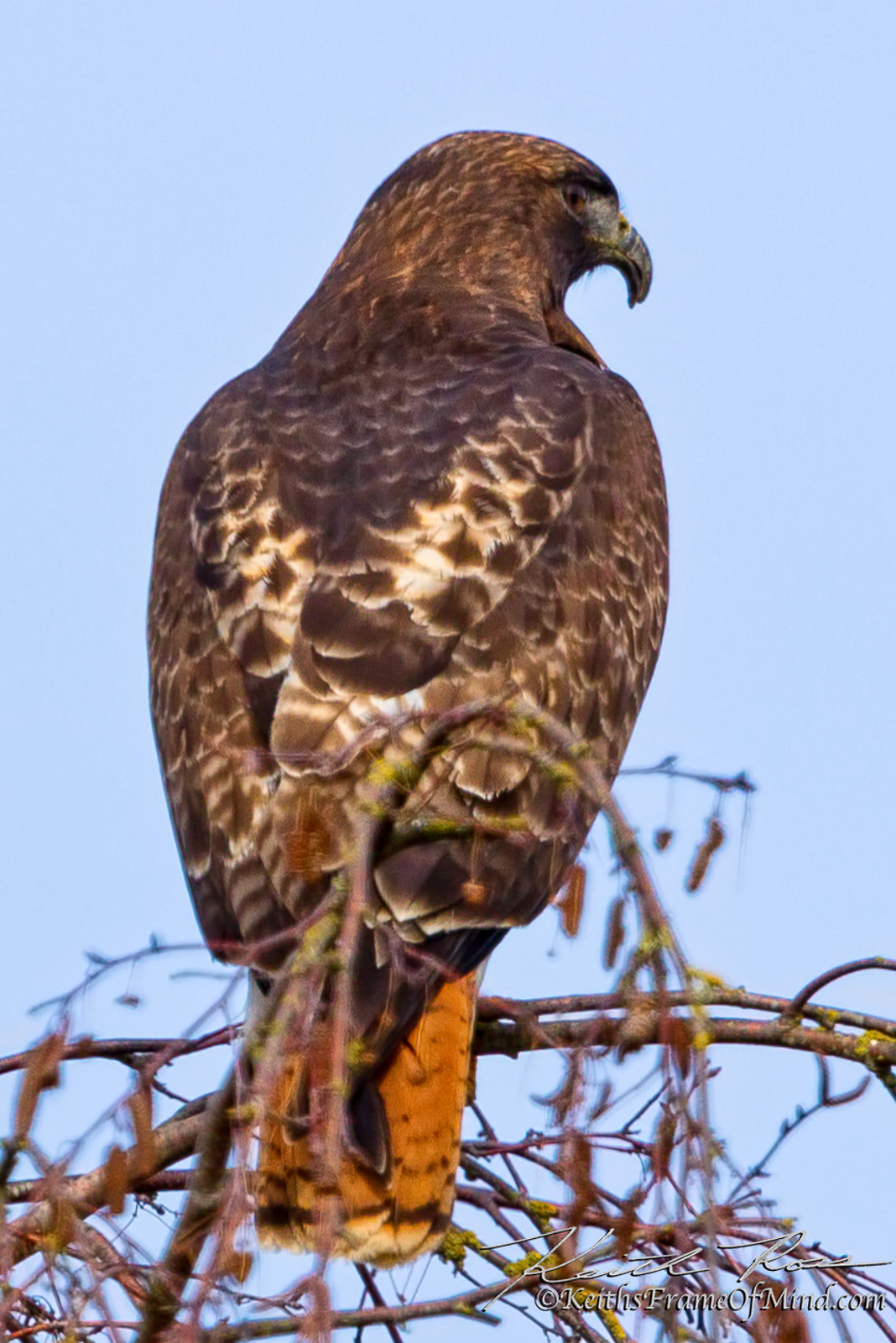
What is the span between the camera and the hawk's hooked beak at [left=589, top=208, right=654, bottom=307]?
22.6ft

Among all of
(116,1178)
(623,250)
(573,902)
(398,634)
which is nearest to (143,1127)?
(116,1178)

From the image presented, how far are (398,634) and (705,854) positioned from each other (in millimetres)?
1439

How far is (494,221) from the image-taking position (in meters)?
6.40

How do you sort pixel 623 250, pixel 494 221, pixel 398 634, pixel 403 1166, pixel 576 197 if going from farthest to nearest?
pixel 623 250
pixel 576 197
pixel 494 221
pixel 398 634
pixel 403 1166

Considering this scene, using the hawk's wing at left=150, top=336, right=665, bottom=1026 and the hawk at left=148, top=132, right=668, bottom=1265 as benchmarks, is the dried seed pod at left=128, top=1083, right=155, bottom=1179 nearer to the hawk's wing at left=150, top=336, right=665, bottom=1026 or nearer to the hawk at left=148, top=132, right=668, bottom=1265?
the hawk at left=148, top=132, right=668, bottom=1265

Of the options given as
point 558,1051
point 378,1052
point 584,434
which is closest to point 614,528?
point 584,434

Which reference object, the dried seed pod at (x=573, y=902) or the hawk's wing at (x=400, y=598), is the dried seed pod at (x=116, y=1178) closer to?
the dried seed pod at (x=573, y=902)

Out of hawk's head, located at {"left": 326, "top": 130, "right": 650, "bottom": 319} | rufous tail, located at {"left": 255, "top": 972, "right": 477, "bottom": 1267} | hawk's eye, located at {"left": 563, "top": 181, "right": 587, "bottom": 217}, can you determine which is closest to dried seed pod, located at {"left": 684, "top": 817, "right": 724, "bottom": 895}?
rufous tail, located at {"left": 255, "top": 972, "right": 477, "bottom": 1267}

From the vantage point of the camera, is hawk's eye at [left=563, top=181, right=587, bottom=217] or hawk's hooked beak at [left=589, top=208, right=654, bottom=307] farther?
hawk's hooked beak at [left=589, top=208, right=654, bottom=307]

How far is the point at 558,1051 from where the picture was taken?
235cm

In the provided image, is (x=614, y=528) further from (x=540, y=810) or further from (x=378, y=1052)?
(x=378, y=1052)

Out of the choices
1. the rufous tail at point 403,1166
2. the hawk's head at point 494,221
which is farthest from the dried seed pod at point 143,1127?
the hawk's head at point 494,221

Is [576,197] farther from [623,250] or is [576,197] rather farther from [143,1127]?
[143,1127]

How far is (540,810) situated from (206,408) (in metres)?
1.76
